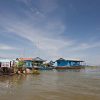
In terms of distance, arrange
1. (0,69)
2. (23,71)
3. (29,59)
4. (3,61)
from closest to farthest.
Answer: (0,69)
(3,61)
(23,71)
(29,59)

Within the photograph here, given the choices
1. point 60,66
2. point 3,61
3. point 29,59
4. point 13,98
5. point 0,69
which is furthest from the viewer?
point 60,66

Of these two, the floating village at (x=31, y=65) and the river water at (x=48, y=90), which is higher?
the floating village at (x=31, y=65)

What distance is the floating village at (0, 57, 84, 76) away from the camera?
2784 cm

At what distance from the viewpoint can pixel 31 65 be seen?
52.6 meters

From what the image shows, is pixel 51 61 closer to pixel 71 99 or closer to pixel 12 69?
pixel 12 69

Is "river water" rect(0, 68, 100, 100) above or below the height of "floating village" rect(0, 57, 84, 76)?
below

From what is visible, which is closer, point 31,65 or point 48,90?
point 48,90

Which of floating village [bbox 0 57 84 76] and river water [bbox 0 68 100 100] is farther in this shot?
floating village [bbox 0 57 84 76]

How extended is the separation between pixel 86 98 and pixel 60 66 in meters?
52.9

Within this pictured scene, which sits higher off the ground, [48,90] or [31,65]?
[31,65]

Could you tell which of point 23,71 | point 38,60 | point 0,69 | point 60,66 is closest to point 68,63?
point 60,66

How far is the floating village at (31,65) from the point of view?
91.4ft

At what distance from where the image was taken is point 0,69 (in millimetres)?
25875

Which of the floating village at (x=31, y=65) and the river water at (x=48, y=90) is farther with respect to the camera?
the floating village at (x=31, y=65)
